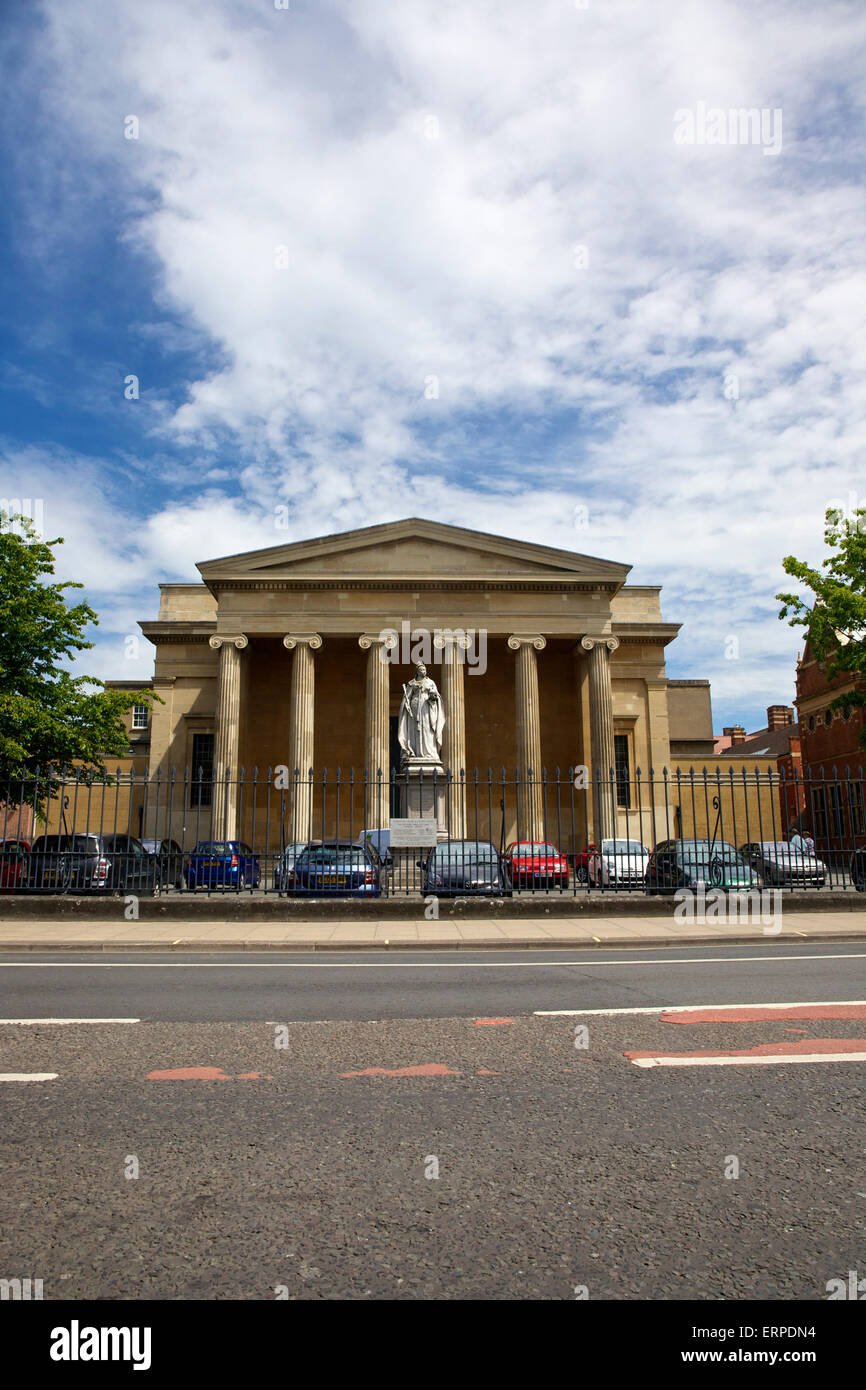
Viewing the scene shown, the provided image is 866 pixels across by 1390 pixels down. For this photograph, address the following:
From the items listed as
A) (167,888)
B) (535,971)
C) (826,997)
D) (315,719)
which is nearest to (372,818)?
(315,719)

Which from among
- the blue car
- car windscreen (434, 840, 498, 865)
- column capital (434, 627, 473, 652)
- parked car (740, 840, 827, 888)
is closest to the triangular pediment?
column capital (434, 627, 473, 652)

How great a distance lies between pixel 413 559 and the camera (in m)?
40.2

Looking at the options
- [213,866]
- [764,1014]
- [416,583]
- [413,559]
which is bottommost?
[764,1014]

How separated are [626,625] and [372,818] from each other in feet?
55.7

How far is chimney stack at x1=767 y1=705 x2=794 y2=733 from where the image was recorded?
75.2m

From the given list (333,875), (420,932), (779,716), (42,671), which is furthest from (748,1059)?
(779,716)

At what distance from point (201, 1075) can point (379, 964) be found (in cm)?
563

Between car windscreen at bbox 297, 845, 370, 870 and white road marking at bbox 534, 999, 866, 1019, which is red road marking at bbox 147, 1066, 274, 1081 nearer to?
white road marking at bbox 534, 999, 866, 1019

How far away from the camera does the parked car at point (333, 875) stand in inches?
670

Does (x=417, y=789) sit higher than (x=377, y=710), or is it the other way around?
(x=377, y=710)

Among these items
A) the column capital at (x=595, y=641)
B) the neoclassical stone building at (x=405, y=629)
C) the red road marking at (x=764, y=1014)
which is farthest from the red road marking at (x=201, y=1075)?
the column capital at (x=595, y=641)

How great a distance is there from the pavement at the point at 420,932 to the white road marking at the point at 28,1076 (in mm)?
7377

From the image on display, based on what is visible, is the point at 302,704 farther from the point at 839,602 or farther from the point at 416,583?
the point at 839,602

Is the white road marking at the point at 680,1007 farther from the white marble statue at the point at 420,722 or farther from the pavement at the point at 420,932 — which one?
the white marble statue at the point at 420,722
